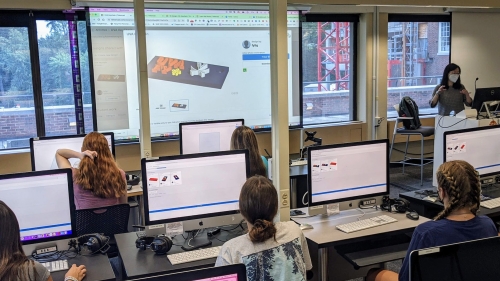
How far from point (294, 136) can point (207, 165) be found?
3762 millimetres

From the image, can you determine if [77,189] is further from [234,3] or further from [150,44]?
[234,3]

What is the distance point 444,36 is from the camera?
7.43 metres

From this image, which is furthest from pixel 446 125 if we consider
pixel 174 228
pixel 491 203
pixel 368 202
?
pixel 174 228

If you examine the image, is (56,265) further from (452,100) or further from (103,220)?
(452,100)

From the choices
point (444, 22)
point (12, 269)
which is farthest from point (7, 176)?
point (444, 22)

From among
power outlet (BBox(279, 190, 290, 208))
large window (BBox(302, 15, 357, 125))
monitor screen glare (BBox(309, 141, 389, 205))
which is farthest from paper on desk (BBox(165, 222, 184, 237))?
large window (BBox(302, 15, 357, 125))

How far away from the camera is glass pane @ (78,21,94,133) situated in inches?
207

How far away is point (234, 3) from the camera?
18.7ft

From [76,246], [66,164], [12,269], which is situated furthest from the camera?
[66,164]

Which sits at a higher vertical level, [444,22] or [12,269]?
[444,22]

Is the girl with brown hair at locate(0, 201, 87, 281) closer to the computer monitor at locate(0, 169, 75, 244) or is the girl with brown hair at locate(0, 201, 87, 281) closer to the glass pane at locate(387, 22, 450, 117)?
the computer monitor at locate(0, 169, 75, 244)

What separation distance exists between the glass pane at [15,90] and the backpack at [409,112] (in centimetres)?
459

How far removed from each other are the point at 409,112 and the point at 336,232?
4.28 metres

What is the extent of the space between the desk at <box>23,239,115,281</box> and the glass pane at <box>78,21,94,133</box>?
3105 mm
